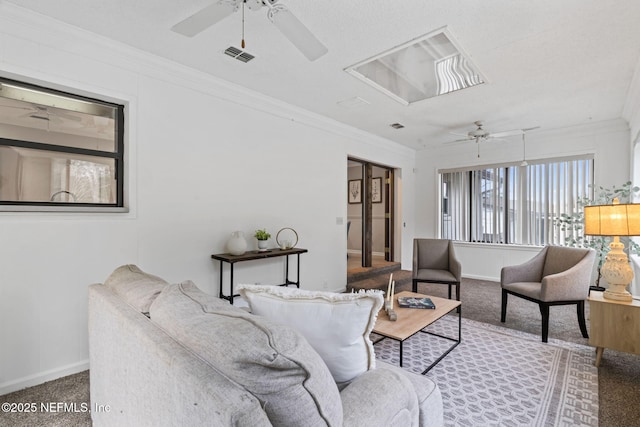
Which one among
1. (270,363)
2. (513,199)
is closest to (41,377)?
(270,363)

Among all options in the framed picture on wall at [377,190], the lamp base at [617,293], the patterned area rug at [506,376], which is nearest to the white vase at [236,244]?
the patterned area rug at [506,376]

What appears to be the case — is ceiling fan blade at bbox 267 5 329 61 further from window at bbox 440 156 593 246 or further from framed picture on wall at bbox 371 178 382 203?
framed picture on wall at bbox 371 178 382 203

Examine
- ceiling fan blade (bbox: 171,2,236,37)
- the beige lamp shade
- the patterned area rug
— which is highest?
ceiling fan blade (bbox: 171,2,236,37)

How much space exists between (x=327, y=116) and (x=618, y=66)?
300 cm

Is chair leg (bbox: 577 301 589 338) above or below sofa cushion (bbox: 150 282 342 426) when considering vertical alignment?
below

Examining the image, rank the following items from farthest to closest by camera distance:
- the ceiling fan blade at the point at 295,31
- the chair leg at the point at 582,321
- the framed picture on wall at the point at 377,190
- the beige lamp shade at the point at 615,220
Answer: the framed picture on wall at the point at 377,190 → the chair leg at the point at 582,321 → the beige lamp shade at the point at 615,220 → the ceiling fan blade at the point at 295,31

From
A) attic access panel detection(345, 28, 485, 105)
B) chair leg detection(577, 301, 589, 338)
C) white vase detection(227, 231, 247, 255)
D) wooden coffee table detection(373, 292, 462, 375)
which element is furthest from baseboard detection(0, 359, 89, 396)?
chair leg detection(577, 301, 589, 338)

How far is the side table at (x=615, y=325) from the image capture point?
221 centimetres

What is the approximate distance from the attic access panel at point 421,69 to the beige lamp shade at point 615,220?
1.61 metres

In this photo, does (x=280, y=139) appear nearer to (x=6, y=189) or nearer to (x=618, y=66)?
(x=6, y=189)

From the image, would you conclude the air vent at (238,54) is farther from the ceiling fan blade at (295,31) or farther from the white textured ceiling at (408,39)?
the ceiling fan blade at (295,31)

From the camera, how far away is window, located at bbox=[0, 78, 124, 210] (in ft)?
6.96

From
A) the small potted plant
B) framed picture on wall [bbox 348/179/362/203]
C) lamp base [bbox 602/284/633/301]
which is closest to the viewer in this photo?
lamp base [bbox 602/284/633/301]

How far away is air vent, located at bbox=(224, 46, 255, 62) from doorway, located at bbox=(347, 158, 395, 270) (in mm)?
2836
